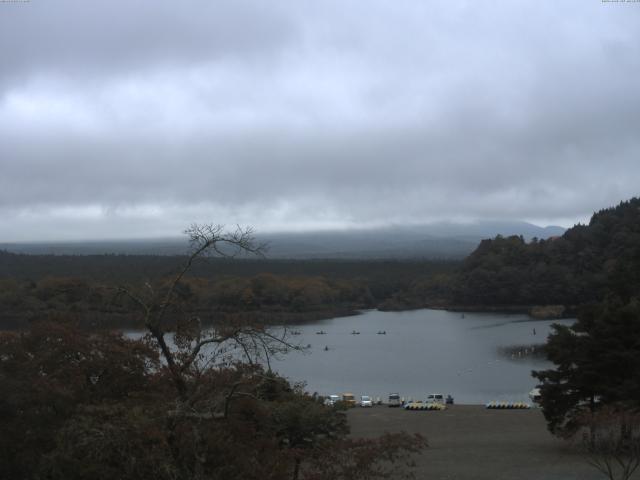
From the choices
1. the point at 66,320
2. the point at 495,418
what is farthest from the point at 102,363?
the point at 495,418

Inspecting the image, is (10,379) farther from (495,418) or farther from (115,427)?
(495,418)

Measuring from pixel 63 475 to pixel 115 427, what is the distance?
0.82 meters

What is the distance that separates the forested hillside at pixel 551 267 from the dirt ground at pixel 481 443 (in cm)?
3878

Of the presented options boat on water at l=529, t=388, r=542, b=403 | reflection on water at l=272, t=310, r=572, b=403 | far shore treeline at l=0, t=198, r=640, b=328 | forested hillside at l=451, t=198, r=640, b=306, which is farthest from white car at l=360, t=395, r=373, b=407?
forested hillside at l=451, t=198, r=640, b=306

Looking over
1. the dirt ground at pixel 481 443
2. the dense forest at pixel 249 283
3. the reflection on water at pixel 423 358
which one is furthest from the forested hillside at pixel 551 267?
Answer: the dirt ground at pixel 481 443

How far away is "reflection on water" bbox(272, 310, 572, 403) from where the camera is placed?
91.9 ft

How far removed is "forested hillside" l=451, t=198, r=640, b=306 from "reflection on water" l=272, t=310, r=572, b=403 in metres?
5.40

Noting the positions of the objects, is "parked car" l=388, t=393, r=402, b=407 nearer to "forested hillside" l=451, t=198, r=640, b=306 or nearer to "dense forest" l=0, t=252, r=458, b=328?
"dense forest" l=0, t=252, r=458, b=328

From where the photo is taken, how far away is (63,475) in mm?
5598

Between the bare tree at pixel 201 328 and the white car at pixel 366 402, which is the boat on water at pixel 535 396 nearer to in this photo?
the white car at pixel 366 402

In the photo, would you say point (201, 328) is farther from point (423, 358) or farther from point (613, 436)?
point (423, 358)

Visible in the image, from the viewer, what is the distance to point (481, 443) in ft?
50.1

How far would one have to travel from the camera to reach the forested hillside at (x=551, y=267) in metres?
58.6

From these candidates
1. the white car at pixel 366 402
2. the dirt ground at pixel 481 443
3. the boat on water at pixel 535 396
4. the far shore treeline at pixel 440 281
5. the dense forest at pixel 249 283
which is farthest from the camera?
the far shore treeline at pixel 440 281
